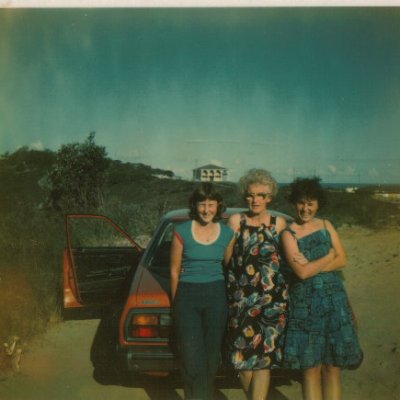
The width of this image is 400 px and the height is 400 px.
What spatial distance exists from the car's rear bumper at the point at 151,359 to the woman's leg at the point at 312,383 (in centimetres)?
84

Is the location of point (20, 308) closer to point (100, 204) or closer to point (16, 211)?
point (16, 211)

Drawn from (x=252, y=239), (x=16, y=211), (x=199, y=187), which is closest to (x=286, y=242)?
(x=252, y=239)

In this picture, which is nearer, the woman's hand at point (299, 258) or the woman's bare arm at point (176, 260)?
the woman's hand at point (299, 258)

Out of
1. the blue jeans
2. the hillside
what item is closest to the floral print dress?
the blue jeans

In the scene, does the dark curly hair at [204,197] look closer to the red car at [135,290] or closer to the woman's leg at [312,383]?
the red car at [135,290]

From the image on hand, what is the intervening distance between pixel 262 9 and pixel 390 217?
153 inches

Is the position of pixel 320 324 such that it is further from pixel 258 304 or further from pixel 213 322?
pixel 213 322

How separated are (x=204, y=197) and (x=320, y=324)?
1.00 metres

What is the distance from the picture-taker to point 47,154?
632cm

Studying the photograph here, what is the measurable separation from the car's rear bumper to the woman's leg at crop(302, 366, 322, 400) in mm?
843

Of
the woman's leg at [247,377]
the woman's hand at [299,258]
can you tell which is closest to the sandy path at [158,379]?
the woman's leg at [247,377]

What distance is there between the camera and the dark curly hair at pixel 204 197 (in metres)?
2.78

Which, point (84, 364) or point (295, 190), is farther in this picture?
point (84, 364)

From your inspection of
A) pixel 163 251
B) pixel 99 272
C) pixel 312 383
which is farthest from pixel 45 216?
pixel 312 383
